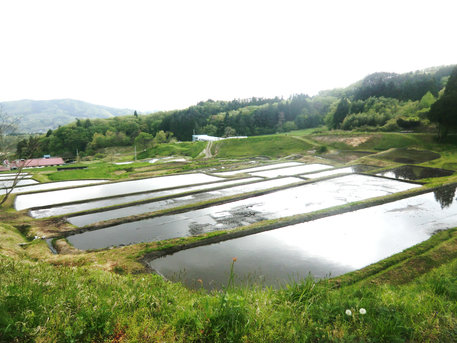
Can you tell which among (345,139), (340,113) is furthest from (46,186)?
(340,113)

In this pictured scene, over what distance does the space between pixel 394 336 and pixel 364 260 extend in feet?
24.2

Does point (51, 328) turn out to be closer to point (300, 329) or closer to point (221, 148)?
point (300, 329)

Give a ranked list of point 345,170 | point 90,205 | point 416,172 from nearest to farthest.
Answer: point 90,205 → point 416,172 → point 345,170

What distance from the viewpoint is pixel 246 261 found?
34.0 feet

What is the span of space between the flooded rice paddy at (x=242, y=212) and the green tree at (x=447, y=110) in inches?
799

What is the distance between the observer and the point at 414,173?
83.7ft

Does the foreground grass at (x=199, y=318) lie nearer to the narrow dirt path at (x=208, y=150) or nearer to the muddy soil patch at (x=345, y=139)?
the muddy soil patch at (x=345, y=139)

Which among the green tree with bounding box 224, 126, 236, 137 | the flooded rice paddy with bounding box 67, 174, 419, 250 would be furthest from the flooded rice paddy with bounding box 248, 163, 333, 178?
the green tree with bounding box 224, 126, 236, 137

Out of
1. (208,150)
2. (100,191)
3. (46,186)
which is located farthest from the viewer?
(208,150)

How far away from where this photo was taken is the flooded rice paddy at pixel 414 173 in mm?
24000

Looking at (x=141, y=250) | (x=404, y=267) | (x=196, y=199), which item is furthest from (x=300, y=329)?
(x=196, y=199)

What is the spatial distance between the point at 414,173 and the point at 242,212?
68.1 feet

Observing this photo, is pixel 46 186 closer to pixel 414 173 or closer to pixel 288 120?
pixel 414 173

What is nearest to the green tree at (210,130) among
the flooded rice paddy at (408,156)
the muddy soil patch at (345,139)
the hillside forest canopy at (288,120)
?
the hillside forest canopy at (288,120)
